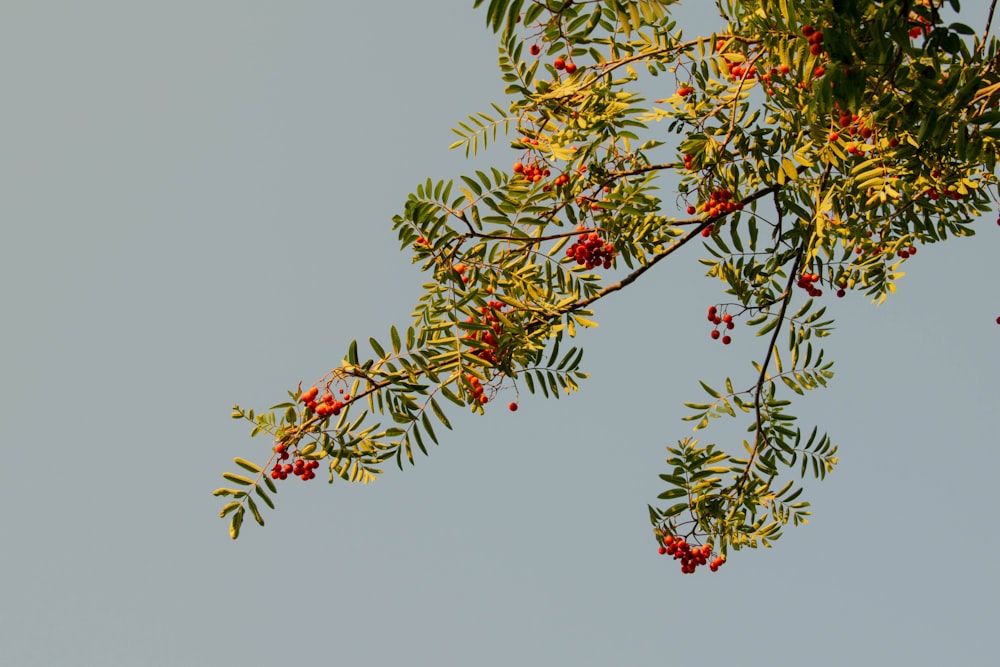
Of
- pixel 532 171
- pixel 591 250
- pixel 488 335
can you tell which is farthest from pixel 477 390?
pixel 532 171

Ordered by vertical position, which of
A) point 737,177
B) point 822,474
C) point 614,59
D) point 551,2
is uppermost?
point 614,59

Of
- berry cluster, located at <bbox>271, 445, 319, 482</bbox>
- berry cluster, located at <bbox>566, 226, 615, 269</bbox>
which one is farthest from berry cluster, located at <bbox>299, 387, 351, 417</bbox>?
berry cluster, located at <bbox>566, 226, 615, 269</bbox>

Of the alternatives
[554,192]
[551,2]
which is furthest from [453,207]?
[551,2]

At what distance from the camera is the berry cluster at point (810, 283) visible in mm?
5359

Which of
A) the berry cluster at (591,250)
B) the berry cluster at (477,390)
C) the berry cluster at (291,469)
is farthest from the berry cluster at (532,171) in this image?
the berry cluster at (291,469)

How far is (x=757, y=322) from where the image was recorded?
5500mm

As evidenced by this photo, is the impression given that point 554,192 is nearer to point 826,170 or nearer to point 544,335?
point 544,335

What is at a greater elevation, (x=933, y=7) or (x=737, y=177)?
(x=737, y=177)

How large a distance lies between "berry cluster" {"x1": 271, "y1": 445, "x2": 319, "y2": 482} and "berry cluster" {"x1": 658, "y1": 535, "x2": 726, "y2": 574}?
2.08 meters

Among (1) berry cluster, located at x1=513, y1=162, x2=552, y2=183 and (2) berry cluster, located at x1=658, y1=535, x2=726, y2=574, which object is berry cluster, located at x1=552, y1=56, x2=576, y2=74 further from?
(2) berry cluster, located at x1=658, y1=535, x2=726, y2=574

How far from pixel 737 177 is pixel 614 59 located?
104 cm

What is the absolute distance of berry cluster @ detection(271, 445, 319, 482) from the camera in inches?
189

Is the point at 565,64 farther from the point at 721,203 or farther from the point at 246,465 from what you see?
the point at 246,465

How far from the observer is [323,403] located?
187 inches
